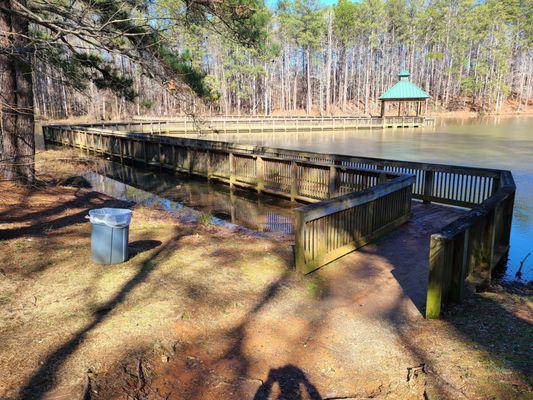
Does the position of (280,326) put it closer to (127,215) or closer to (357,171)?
(127,215)

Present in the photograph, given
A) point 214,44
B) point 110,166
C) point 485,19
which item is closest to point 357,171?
point 110,166

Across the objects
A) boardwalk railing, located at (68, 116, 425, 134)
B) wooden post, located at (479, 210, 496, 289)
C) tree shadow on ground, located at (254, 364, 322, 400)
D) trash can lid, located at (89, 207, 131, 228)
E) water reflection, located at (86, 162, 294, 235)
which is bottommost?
water reflection, located at (86, 162, 294, 235)

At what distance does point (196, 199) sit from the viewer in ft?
42.0

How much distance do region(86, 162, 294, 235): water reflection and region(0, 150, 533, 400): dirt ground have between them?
357 centimetres

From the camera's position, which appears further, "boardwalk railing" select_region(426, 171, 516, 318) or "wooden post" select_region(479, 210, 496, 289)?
"wooden post" select_region(479, 210, 496, 289)

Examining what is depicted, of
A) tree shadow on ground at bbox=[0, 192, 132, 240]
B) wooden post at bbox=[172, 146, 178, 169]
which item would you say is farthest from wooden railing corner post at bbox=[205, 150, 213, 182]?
tree shadow on ground at bbox=[0, 192, 132, 240]

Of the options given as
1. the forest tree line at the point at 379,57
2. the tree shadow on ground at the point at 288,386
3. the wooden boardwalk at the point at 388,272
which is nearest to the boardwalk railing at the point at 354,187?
the wooden boardwalk at the point at 388,272

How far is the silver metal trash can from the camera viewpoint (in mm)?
5430

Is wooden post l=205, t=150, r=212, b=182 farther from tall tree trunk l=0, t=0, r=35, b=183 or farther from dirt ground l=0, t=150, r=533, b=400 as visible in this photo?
dirt ground l=0, t=150, r=533, b=400

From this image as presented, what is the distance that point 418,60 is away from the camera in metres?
86.6

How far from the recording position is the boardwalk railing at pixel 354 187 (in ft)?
15.2

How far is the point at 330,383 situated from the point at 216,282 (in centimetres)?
226

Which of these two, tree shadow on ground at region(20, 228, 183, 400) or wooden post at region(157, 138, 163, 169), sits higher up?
wooden post at region(157, 138, 163, 169)

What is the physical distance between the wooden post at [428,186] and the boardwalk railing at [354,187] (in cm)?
2
